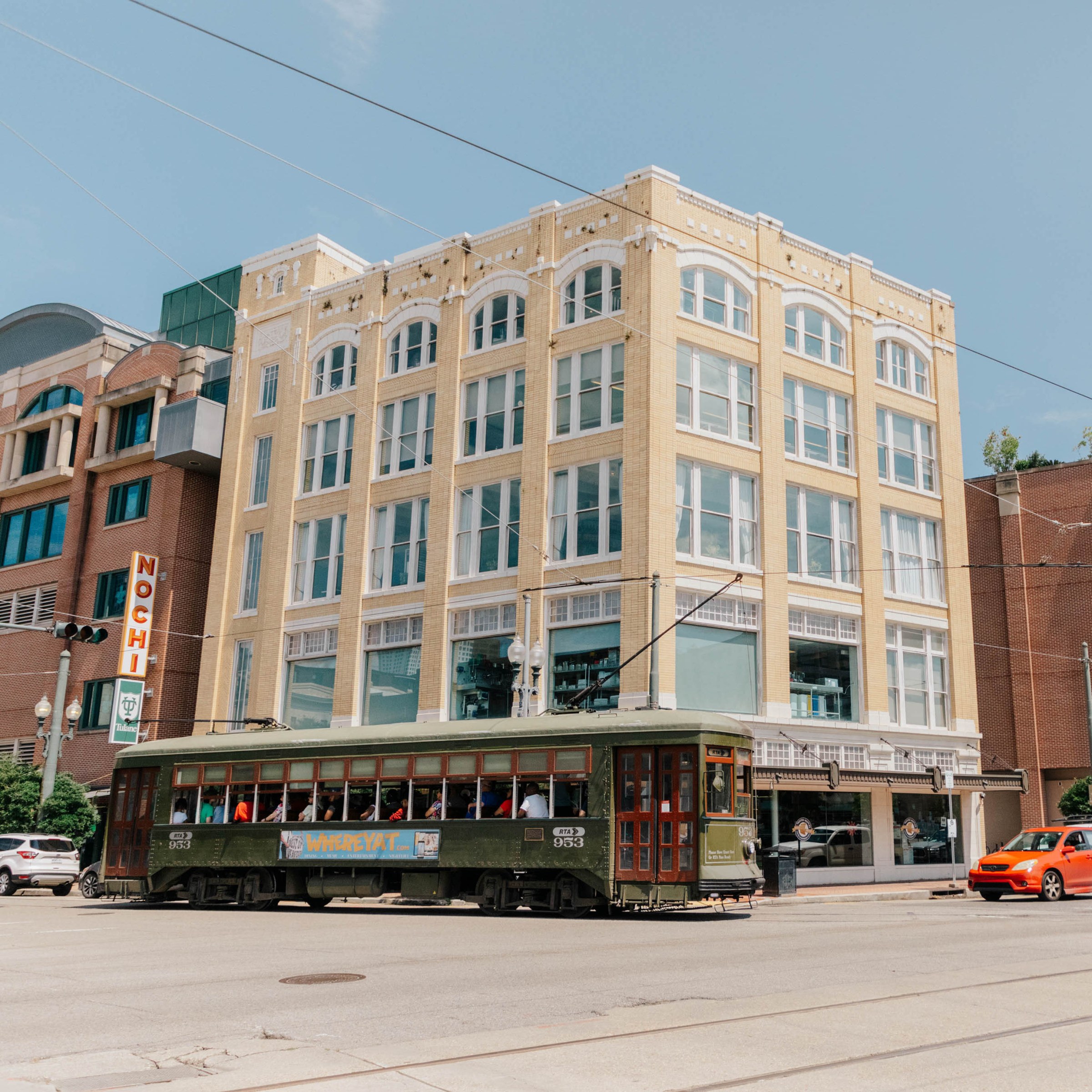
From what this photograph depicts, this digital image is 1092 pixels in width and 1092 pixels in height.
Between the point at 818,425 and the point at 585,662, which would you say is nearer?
the point at 585,662

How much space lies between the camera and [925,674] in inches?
→ 1374

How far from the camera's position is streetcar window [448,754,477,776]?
20.4 meters

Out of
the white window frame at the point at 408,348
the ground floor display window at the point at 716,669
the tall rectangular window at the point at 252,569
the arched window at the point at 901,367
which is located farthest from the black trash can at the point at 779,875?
the tall rectangular window at the point at 252,569

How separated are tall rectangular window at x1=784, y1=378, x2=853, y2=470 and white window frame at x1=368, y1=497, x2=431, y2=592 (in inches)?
416

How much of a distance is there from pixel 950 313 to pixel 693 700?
57.1ft

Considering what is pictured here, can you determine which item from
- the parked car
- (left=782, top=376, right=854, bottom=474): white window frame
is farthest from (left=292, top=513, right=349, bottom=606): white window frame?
(left=782, top=376, right=854, bottom=474): white window frame

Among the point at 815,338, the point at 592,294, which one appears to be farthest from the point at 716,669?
the point at 815,338

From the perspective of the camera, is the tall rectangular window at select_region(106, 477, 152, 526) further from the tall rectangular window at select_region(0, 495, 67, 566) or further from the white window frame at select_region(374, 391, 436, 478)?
the white window frame at select_region(374, 391, 436, 478)

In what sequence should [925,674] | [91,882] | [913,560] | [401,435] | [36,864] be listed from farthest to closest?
1. [401,435]
2. [913,560]
3. [925,674]
4. [36,864]
5. [91,882]

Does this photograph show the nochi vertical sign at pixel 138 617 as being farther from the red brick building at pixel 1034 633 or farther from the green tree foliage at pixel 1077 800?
the green tree foliage at pixel 1077 800

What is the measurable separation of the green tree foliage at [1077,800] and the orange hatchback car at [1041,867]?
11632 mm

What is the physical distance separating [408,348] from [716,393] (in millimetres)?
10074

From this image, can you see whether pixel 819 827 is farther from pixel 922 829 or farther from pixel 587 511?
pixel 587 511

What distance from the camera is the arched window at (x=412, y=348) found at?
3594cm
